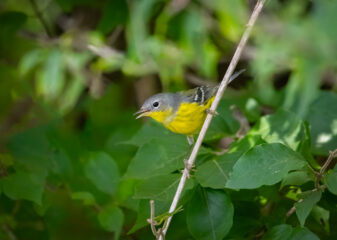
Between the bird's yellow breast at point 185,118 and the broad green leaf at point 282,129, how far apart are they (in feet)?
1.71

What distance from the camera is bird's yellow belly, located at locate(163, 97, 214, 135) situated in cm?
277

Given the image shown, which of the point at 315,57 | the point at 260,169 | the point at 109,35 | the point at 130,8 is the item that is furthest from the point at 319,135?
the point at 109,35

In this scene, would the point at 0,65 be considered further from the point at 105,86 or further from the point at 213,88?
the point at 213,88

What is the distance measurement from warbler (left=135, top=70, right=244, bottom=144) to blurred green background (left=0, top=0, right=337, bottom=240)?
0.42 feet

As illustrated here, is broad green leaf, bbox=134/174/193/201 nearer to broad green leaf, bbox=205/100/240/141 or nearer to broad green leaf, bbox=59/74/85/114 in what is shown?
broad green leaf, bbox=205/100/240/141

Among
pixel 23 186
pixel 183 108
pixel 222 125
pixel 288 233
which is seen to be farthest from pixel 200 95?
pixel 288 233

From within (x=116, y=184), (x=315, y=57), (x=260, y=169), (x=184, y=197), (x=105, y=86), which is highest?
(x=315, y=57)

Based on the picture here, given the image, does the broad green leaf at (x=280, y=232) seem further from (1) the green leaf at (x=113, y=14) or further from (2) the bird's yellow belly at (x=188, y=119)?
(1) the green leaf at (x=113, y=14)

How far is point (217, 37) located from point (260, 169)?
2541 mm

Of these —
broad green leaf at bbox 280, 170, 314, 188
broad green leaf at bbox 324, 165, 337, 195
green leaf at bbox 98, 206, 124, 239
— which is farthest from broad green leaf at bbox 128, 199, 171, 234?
broad green leaf at bbox 324, 165, 337, 195

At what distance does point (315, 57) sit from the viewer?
7.34 feet

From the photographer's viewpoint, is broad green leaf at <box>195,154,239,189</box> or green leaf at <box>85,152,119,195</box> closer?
broad green leaf at <box>195,154,239,189</box>

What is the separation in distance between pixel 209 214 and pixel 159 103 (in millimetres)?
1229

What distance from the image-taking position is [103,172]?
8.35ft
